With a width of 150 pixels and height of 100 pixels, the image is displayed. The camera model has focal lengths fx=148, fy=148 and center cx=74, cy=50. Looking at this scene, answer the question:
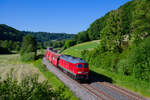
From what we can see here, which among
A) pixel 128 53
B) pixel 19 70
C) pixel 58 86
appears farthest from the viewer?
pixel 19 70

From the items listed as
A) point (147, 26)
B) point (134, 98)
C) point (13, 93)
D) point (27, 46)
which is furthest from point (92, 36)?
→ point (13, 93)

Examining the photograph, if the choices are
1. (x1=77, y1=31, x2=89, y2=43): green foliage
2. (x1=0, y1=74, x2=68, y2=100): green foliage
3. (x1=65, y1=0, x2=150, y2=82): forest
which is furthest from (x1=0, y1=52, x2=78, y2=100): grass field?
(x1=77, y1=31, x2=89, y2=43): green foliage

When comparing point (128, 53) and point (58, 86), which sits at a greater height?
point (128, 53)

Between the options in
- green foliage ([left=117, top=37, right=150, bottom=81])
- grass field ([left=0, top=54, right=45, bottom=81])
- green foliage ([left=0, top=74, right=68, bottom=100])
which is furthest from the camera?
grass field ([left=0, top=54, right=45, bottom=81])

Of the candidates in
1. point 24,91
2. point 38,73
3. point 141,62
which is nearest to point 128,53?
point 141,62

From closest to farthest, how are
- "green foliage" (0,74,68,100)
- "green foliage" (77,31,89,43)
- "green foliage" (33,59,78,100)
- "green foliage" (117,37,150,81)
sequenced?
"green foliage" (0,74,68,100), "green foliage" (33,59,78,100), "green foliage" (117,37,150,81), "green foliage" (77,31,89,43)

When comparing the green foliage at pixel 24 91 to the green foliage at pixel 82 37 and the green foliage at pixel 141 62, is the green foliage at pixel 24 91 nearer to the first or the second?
the green foliage at pixel 141 62

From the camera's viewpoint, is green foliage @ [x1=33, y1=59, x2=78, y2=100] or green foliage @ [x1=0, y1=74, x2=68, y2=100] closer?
green foliage @ [x1=0, y1=74, x2=68, y2=100]

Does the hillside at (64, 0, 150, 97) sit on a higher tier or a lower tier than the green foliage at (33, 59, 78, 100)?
higher

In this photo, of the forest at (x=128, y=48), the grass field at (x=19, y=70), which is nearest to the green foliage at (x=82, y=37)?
the grass field at (x=19, y=70)

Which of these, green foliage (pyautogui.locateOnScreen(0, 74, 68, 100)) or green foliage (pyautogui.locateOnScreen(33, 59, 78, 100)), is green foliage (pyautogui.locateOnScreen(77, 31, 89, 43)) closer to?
green foliage (pyautogui.locateOnScreen(33, 59, 78, 100))

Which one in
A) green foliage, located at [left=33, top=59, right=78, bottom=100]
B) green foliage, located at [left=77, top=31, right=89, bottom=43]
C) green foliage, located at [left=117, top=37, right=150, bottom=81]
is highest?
green foliage, located at [left=77, top=31, right=89, bottom=43]

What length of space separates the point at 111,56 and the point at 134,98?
44.9 feet

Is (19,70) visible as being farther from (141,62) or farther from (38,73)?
(141,62)
